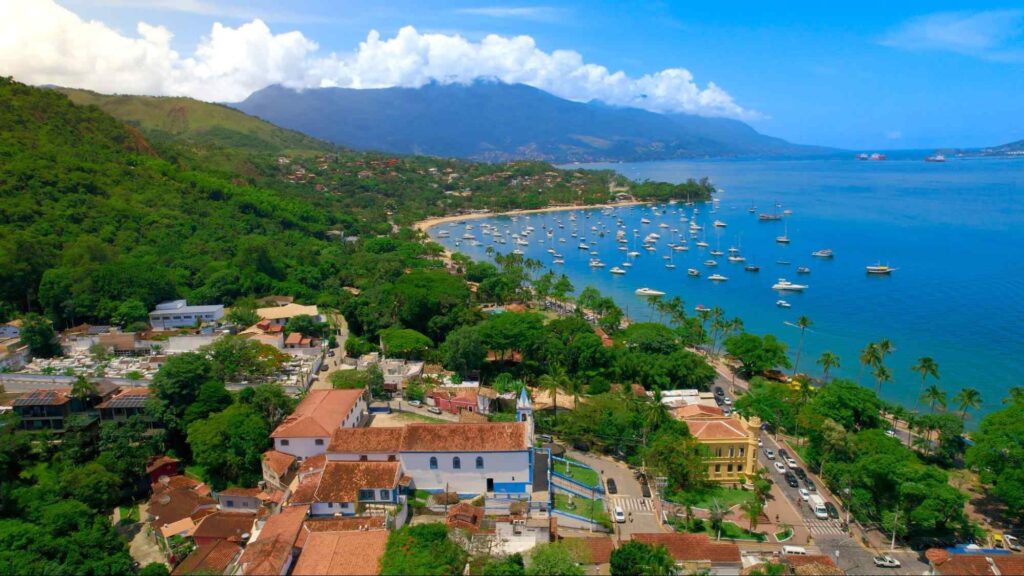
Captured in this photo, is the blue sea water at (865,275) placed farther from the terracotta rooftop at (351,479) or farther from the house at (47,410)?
the house at (47,410)

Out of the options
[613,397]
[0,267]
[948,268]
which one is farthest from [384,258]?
[948,268]

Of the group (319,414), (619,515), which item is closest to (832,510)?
(619,515)

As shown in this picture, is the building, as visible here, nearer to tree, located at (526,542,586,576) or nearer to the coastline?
tree, located at (526,542,586,576)

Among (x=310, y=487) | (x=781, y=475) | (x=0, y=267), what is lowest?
(x=781, y=475)

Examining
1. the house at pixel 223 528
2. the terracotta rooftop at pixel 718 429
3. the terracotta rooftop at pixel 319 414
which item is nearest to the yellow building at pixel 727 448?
the terracotta rooftop at pixel 718 429

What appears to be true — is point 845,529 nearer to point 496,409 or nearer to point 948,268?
point 496,409

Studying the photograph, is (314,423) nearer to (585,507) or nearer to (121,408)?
(121,408)

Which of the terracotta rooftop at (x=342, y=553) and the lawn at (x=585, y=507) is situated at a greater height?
the terracotta rooftop at (x=342, y=553)

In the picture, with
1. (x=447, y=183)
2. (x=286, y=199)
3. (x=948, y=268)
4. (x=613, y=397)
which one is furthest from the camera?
(x=447, y=183)
